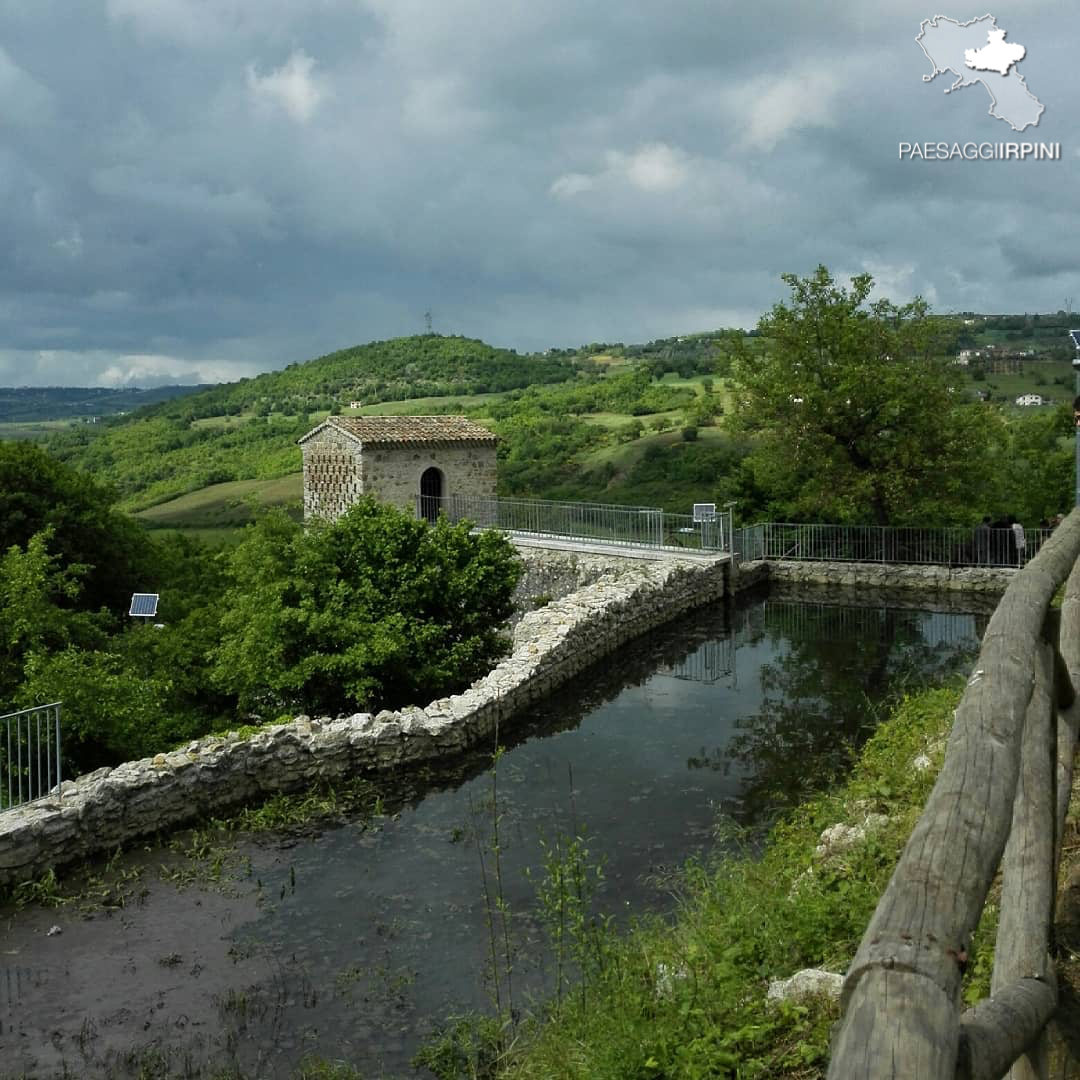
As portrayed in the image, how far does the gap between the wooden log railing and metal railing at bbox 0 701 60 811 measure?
8.88m

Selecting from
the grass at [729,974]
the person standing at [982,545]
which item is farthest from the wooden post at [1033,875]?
the person standing at [982,545]

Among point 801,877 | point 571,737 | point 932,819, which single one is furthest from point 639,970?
point 571,737

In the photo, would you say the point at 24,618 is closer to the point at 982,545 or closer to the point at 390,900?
the point at 390,900

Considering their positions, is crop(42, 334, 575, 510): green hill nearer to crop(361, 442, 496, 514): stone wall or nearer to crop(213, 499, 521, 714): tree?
crop(361, 442, 496, 514): stone wall

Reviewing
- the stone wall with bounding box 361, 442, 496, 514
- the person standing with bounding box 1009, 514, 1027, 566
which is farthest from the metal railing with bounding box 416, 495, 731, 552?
the person standing with bounding box 1009, 514, 1027, 566

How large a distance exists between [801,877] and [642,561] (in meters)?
16.8

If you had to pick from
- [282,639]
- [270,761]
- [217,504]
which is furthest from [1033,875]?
[217,504]

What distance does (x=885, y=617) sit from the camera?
21.3 meters

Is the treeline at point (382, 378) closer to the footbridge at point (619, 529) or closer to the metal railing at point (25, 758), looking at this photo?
the footbridge at point (619, 529)

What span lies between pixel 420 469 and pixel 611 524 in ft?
19.7

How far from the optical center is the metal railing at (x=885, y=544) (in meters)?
24.8

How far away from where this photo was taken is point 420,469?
28812 millimetres

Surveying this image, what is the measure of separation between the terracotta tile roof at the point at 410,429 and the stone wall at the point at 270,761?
11.4 metres

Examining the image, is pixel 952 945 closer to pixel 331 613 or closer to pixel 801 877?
pixel 801 877
